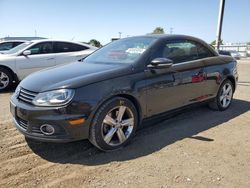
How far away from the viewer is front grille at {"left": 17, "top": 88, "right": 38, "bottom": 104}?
3.78 m

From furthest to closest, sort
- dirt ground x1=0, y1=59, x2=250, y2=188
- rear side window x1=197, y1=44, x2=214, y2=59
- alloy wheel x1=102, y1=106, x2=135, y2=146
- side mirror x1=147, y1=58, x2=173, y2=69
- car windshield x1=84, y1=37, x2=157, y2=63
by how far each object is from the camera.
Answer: rear side window x1=197, y1=44, x2=214, y2=59
car windshield x1=84, y1=37, x2=157, y2=63
side mirror x1=147, y1=58, x2=173, y2=69
alloy wheel x1=102, y1=106, x2=135, y2=146
dirt ground x1=0, y1=59, x2=250, y2=188

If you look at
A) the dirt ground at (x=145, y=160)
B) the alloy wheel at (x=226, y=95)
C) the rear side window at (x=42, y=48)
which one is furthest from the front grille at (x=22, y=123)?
the rear side window at (x=42, y=48)

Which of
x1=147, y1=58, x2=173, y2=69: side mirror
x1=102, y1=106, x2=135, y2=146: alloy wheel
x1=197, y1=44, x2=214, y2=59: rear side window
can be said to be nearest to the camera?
x1=102, y1=106, x2=135, y2=146: alloy wheel

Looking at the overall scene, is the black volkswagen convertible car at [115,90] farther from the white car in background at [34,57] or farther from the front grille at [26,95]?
the white car in background at [34,57]

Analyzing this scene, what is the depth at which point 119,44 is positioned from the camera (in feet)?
17.1

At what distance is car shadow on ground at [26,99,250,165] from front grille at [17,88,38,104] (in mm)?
734

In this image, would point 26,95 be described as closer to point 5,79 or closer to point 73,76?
point 73,76

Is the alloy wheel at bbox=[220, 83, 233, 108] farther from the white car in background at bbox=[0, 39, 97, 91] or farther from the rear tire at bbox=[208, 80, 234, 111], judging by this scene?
the white car in background at bbox=[0, 39, 97, 91]

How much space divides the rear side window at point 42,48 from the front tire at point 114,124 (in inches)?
226

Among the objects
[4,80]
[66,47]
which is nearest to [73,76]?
[4,80]

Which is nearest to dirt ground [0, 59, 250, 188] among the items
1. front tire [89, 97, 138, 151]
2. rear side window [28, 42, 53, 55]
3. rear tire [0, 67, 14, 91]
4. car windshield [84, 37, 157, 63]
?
front tire [89, 97, 138, 151]

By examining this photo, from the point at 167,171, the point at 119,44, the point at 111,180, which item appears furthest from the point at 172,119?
the point at 111,180

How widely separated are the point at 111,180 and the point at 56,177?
623mm

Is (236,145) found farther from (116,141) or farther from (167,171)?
(116,141)
